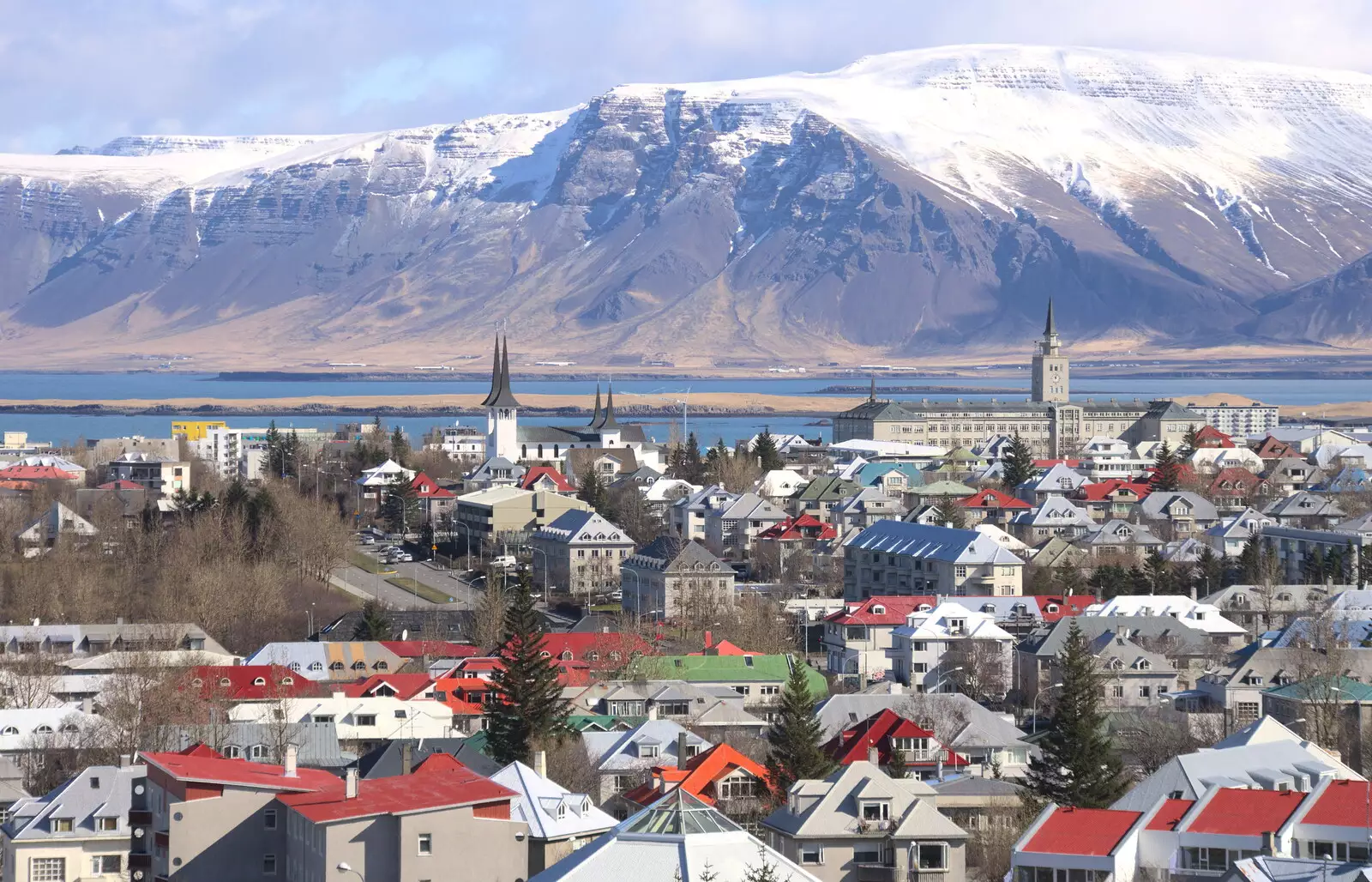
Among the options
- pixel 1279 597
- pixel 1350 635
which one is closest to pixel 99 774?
pixel 1350 635

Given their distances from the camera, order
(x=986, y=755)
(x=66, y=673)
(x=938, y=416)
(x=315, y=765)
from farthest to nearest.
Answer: (x=938, y=416) → (x=66, y=673) → (x=986, y=755) → (x=315, y=765)

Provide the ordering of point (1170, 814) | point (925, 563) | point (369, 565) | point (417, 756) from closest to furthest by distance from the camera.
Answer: point (1170, 814), point (417, 756), point (925, 563), point (369, 565)

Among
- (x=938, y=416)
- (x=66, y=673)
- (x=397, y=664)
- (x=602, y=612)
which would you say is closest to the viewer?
(x=66, y=673)

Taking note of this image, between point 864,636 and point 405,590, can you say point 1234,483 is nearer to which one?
point 405,590

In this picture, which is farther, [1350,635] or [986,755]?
[1350,635]

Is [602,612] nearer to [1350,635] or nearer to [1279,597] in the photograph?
[1279,597]

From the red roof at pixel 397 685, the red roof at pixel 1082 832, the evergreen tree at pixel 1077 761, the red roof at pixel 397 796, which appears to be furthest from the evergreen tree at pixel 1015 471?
the red roof at pixel 397 796

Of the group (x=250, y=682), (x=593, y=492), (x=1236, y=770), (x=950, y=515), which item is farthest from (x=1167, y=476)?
(x=1236, y=770)
